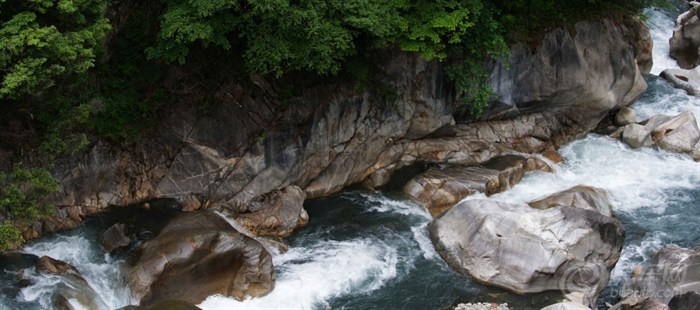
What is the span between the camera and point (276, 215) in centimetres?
1886

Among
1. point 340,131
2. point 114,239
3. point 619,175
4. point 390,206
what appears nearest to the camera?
point 114,239

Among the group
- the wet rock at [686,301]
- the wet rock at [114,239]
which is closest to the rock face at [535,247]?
the wet rock at [686,301]

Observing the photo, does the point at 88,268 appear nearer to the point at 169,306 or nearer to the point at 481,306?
the point at 169,306

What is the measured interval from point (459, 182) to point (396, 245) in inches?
126

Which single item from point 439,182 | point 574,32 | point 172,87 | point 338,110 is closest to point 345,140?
point 338,110

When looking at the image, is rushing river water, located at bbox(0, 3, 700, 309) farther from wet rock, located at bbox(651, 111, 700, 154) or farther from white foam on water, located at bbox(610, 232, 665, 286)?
wet rock, located at bbox(651, 111, 700, 154)

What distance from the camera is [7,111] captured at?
15.5 meters

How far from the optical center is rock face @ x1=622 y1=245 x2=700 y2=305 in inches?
629

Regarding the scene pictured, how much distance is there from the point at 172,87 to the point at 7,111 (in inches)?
173

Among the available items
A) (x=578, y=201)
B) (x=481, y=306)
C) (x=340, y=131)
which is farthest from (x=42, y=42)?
(x=578, y=201)

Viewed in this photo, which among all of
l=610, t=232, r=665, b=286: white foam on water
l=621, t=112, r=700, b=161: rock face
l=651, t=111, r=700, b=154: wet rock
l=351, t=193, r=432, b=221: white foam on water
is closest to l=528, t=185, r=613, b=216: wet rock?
l=610, t=232, r=665, b=286: white foam on water

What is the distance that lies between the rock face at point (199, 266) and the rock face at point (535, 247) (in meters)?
4.86

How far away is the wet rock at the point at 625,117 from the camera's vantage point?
24.8 m

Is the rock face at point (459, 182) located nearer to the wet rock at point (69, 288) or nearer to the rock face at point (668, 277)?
the rock face at point (668, 277)
